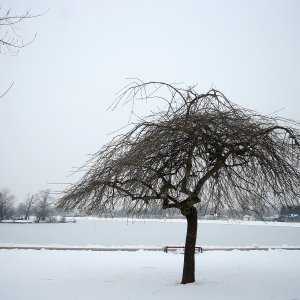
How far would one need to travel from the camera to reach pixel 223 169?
9.86 metres

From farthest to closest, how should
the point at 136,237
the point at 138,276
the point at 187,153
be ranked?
1. the point at 136,237
2. the point at 138,276
3. the point at 187,153

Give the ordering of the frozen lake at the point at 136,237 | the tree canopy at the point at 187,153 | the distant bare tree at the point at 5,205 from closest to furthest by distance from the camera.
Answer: the tree canopy at the point at 187,153 < the frozen lake at the point at 136,237 < the distant bare tree at the point at 5,205

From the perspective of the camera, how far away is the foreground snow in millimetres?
8641

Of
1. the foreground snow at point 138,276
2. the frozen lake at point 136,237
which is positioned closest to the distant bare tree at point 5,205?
the frozen lake at point 136,237

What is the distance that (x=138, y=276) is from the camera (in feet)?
36.5

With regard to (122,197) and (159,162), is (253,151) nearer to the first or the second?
(159,162)

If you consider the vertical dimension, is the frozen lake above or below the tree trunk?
below

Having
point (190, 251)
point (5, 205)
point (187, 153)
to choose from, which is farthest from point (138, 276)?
point (5, 205)

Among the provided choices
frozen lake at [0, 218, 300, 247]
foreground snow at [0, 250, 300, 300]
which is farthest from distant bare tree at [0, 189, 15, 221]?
foreground snow at [0, 250, 300, 300]

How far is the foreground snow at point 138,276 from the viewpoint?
8.64 metres

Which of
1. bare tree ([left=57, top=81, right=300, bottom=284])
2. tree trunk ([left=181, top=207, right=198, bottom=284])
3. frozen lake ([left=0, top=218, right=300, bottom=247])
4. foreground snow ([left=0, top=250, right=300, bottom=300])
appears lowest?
frozen lake ([left=0, top=218, right=300, bottom=247])

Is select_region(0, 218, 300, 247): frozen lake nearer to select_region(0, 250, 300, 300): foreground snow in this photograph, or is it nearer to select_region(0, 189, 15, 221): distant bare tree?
select_region(0, 250, 300, 300): foreground snow

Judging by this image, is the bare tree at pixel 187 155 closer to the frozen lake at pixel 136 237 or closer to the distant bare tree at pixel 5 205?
the frozen lake at pixel 136 237

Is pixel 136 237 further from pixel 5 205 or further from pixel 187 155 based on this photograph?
pixel 5 205
